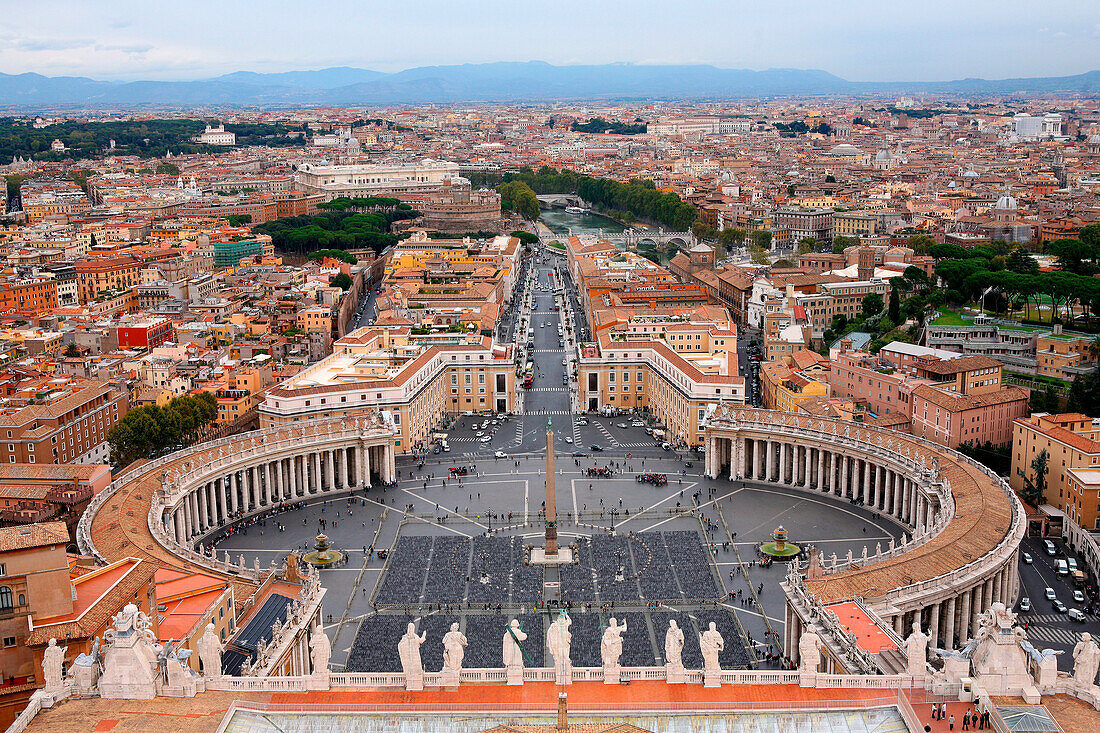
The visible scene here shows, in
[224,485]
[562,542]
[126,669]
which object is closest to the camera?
[126,669]

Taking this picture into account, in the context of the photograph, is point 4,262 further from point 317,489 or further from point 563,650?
point 563,650

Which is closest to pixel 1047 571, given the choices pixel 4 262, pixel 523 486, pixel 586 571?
pixel 586 571

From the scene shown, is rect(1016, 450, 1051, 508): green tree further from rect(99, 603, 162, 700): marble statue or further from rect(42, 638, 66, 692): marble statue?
rect(42, 638, 66, 692): marble statue

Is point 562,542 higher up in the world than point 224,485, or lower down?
lower down

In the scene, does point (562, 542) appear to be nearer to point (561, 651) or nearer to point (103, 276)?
point (561, 651)

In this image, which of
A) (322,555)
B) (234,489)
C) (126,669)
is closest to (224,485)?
(234,489)

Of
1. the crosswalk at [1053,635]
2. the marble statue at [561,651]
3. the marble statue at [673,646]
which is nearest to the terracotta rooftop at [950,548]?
the crosswalk at [1053,635]

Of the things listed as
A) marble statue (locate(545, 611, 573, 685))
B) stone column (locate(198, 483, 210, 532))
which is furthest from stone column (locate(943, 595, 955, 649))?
stone column (locate(198, 483, 210, 532))
